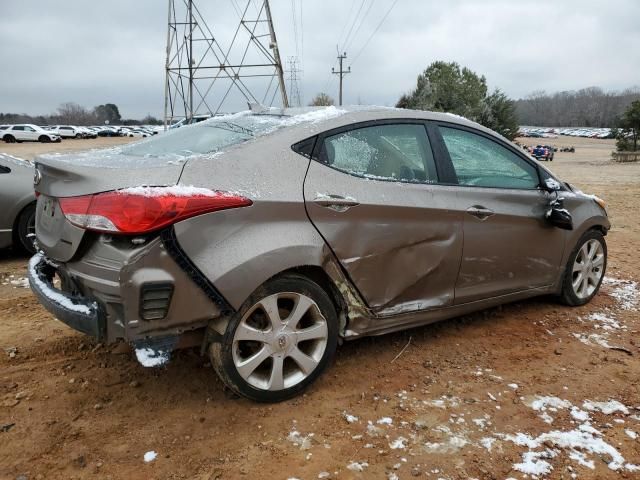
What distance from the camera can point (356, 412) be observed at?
270 cm

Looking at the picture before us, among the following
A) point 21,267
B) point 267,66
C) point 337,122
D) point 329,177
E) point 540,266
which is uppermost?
point 267,66

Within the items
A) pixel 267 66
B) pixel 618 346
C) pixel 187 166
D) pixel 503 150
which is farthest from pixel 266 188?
pixel 267 66

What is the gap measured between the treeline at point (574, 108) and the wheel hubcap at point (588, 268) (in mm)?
143155

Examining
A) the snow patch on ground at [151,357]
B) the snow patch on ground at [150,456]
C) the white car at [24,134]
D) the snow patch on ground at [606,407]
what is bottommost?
the white car at [24,134]

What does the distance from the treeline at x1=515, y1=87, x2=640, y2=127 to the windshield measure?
14501 centimetres

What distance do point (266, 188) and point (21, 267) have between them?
4118 millimetres

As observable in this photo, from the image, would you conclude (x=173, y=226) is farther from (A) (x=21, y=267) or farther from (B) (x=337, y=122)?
(A) (x=21, y=267)

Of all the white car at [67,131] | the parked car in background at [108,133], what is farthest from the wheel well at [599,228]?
the parked car in background at [108,133]

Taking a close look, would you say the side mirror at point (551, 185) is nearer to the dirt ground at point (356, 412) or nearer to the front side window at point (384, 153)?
the dirt ground at point (356, 412)

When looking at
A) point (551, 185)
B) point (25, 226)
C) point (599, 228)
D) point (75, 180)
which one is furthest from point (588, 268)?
point (25, 226)

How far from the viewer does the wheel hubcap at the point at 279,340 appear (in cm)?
259

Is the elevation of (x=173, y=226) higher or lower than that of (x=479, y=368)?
higher

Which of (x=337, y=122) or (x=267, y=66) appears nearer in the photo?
(x=337, y=122)

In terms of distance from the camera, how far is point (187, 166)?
2445mm
